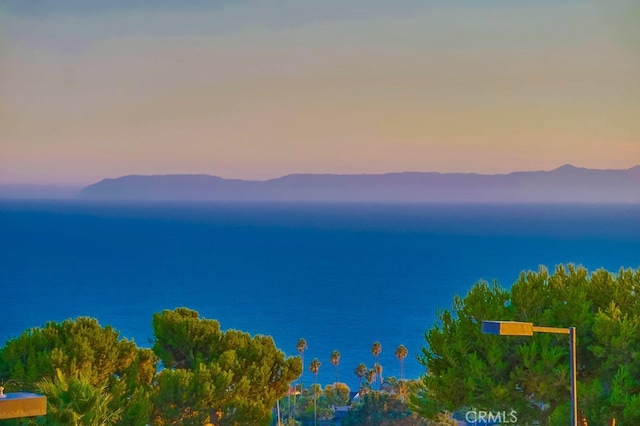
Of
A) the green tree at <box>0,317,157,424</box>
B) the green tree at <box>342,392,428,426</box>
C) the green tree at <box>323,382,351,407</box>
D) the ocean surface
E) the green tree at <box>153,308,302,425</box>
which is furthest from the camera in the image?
→ the ocean surface

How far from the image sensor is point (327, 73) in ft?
263

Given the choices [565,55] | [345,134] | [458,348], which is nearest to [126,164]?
[345,134]

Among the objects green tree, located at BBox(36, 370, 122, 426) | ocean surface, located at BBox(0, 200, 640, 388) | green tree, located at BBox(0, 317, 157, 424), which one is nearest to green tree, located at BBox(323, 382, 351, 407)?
green tree, located at BBox(0, 317, 157, 424)

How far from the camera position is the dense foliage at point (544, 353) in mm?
14344

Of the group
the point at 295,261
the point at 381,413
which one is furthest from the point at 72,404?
the point at 295,261

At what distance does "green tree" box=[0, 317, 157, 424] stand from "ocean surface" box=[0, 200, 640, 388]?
49392 millimetres

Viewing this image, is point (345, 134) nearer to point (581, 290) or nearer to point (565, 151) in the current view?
point (565, 151)

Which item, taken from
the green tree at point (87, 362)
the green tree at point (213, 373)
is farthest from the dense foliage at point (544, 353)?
the green tree at point (87, 362)

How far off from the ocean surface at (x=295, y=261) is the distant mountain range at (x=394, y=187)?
27.6 ft

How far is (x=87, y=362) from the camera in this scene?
55.2ft

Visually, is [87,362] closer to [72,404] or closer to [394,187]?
[72,404]

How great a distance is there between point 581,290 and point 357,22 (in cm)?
5321

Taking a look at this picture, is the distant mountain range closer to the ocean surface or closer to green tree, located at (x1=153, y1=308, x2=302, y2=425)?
the ocean surface

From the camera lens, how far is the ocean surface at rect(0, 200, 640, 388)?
94.1 m
